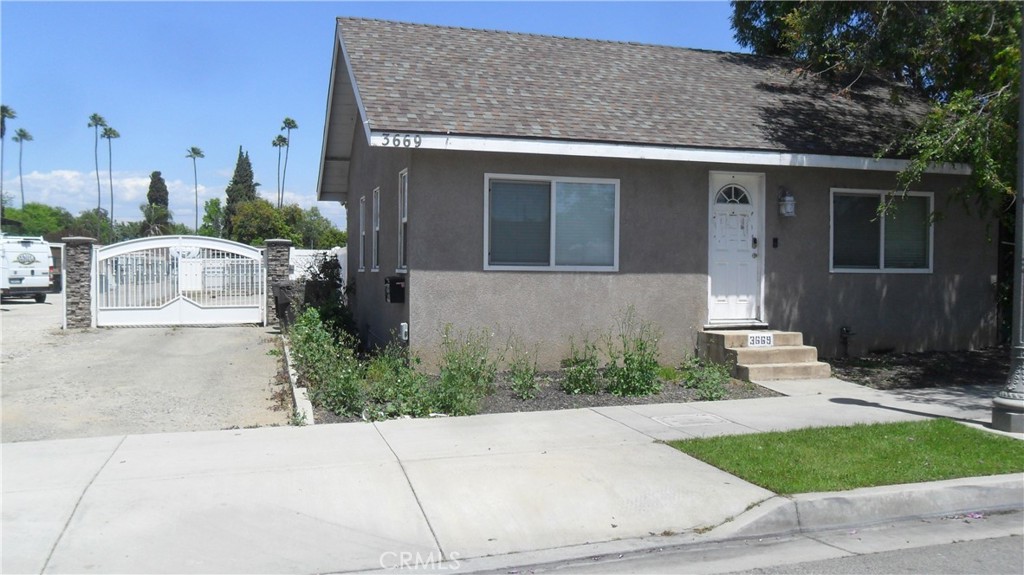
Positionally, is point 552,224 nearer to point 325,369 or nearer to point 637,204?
point 637,204

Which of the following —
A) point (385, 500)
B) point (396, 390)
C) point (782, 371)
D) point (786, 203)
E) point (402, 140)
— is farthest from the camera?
point (786, 203)

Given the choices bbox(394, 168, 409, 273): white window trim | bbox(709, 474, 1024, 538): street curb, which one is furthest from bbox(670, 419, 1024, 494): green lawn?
bbox(394, 168, 409, 273): white window trim

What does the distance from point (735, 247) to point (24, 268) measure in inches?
1076

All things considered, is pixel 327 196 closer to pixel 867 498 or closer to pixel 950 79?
pixel 950 79

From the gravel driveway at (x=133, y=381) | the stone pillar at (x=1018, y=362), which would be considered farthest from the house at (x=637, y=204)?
the stone pillar at (x=1018, y=362)

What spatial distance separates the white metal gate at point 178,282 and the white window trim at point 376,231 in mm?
7022

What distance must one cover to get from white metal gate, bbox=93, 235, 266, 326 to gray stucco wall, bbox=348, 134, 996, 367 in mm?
7773

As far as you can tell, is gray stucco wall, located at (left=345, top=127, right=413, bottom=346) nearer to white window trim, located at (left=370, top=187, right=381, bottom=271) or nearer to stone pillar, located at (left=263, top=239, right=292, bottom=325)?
white window trim, located at (left=370, top=187, right=381, bottom=271)

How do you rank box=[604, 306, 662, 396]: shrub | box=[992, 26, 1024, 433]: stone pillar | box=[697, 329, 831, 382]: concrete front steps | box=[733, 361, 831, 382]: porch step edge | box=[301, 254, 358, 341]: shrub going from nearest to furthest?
1. box=[992, 26, 1024, 433]: stone pillar
2. box=[604, 306, 662, 396]: shrub
3. box=[733, 361, 831, 382]: porch step edge
4. box=[697, 329, 831, 382]: concrete front steps
5. box=[301, 254, 358, 341]: shrub

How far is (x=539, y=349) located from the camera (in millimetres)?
11375

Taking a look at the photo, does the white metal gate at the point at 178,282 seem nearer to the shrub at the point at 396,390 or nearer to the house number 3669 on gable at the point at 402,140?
the shrub at the point at 396,390

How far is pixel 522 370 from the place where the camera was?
10.7 metres

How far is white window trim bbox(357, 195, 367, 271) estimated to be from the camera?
16.1 metres

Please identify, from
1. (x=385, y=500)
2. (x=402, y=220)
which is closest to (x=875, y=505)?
(x=385, y=500)
